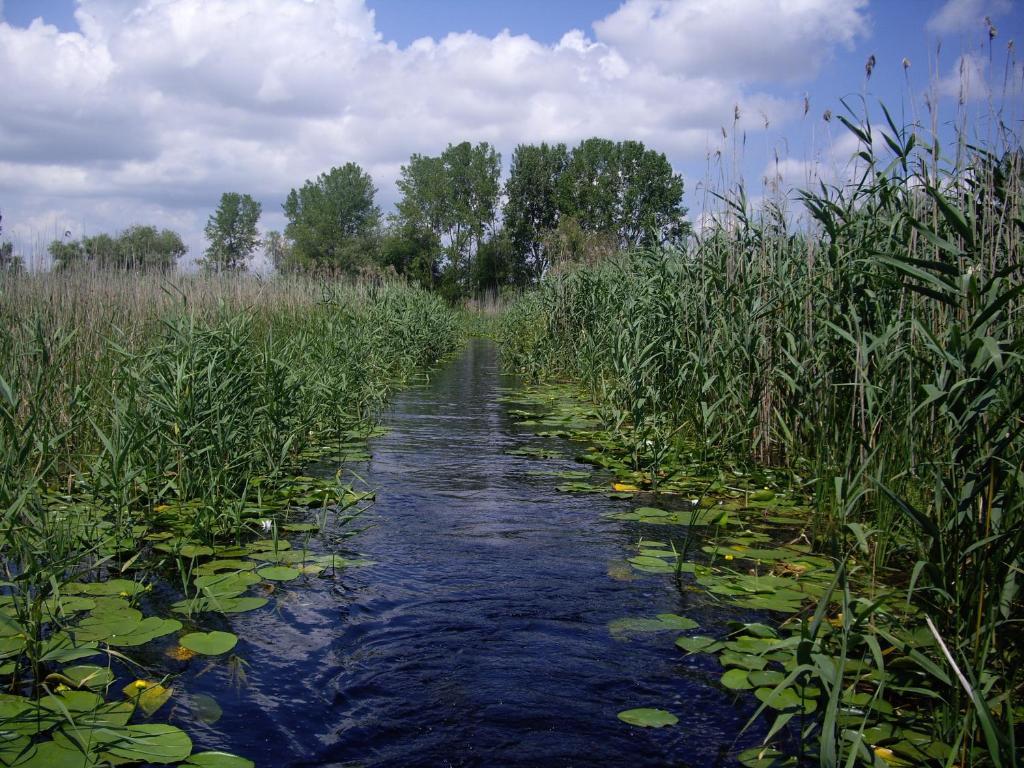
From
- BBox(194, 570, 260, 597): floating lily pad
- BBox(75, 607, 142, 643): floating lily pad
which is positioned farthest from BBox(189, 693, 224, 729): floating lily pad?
BBox(194, 570, 260, 597): floating lily pad

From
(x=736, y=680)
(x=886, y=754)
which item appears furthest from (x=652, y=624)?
(x=886, y=754)

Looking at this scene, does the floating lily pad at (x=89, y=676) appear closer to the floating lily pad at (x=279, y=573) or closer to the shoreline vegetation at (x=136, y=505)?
the shoreline vegetation at (x=136, y=505)

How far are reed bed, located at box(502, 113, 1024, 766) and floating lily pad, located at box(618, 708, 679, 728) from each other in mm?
452

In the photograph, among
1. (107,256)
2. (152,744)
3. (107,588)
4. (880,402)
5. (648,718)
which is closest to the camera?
(152,744)

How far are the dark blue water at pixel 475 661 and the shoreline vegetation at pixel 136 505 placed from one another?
0.18 metres

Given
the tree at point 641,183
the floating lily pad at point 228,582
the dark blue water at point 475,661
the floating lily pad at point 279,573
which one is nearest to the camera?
the dark blue water at point 475,661

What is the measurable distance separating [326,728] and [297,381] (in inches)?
132

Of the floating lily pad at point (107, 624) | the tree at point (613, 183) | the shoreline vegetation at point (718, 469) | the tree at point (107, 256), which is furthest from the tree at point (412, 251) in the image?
the floating lily pad at point (107, 624)

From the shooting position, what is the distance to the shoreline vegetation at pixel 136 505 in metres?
2.49

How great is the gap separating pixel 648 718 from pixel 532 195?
1969 inches

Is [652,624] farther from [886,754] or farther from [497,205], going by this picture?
[497,205]

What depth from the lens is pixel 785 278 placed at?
5375 mm

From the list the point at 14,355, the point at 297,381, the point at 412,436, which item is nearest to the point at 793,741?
the point at 297,381

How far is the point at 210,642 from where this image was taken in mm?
2928
